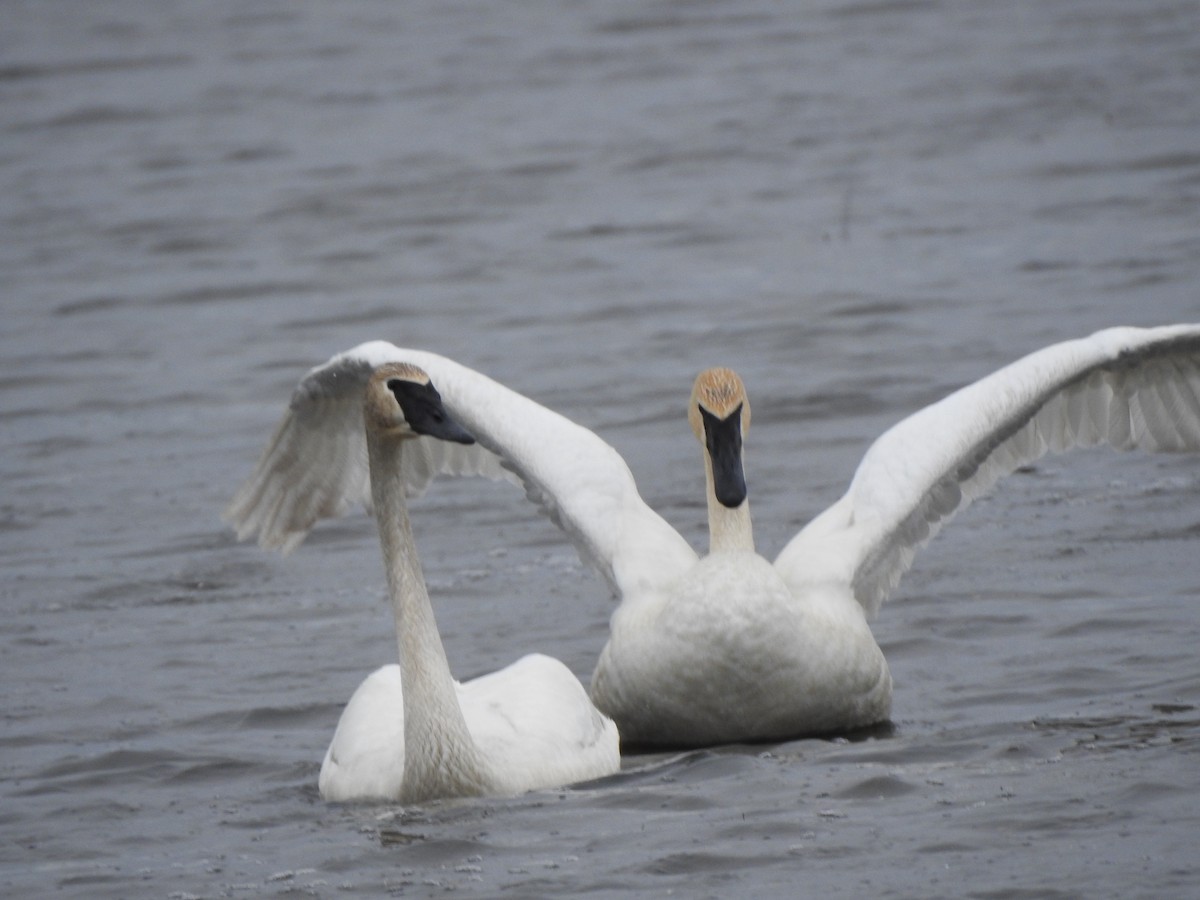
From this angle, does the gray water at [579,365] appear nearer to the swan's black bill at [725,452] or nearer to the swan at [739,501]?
the swan at [739,501]

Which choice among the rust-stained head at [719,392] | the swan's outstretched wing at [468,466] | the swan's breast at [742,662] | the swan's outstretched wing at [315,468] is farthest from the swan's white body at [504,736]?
the swan's outstretched wing at [315,468]

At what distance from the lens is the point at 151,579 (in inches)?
458

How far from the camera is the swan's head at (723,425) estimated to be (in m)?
9.05

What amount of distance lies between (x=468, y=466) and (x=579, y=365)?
505 centimetres

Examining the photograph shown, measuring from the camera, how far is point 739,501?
895 centimetres

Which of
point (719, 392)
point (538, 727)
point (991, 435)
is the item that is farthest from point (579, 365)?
point (538, 727)

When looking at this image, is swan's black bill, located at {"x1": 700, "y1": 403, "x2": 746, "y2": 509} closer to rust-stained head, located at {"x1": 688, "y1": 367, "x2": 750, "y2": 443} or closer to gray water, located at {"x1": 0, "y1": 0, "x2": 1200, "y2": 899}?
rust-stained head, located at {"x1": 688, "y1": 367, "x2": 750, "y2": 443}

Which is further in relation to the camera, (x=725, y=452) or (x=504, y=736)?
(x=725, y=452)

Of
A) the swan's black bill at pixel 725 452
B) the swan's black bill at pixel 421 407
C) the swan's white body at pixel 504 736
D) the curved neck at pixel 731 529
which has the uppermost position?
the swan's black bill at pixel 421 407

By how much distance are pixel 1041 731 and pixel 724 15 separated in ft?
70.4

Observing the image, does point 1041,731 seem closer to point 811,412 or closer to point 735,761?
point 735,761

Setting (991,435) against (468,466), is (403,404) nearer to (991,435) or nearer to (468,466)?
(991,435)

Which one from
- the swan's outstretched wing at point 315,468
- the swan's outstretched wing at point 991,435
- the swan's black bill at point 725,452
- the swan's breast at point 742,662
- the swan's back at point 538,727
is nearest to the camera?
the swan's back at point 538,727

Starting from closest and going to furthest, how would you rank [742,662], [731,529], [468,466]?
[742,662], [731,529], [468,466]
